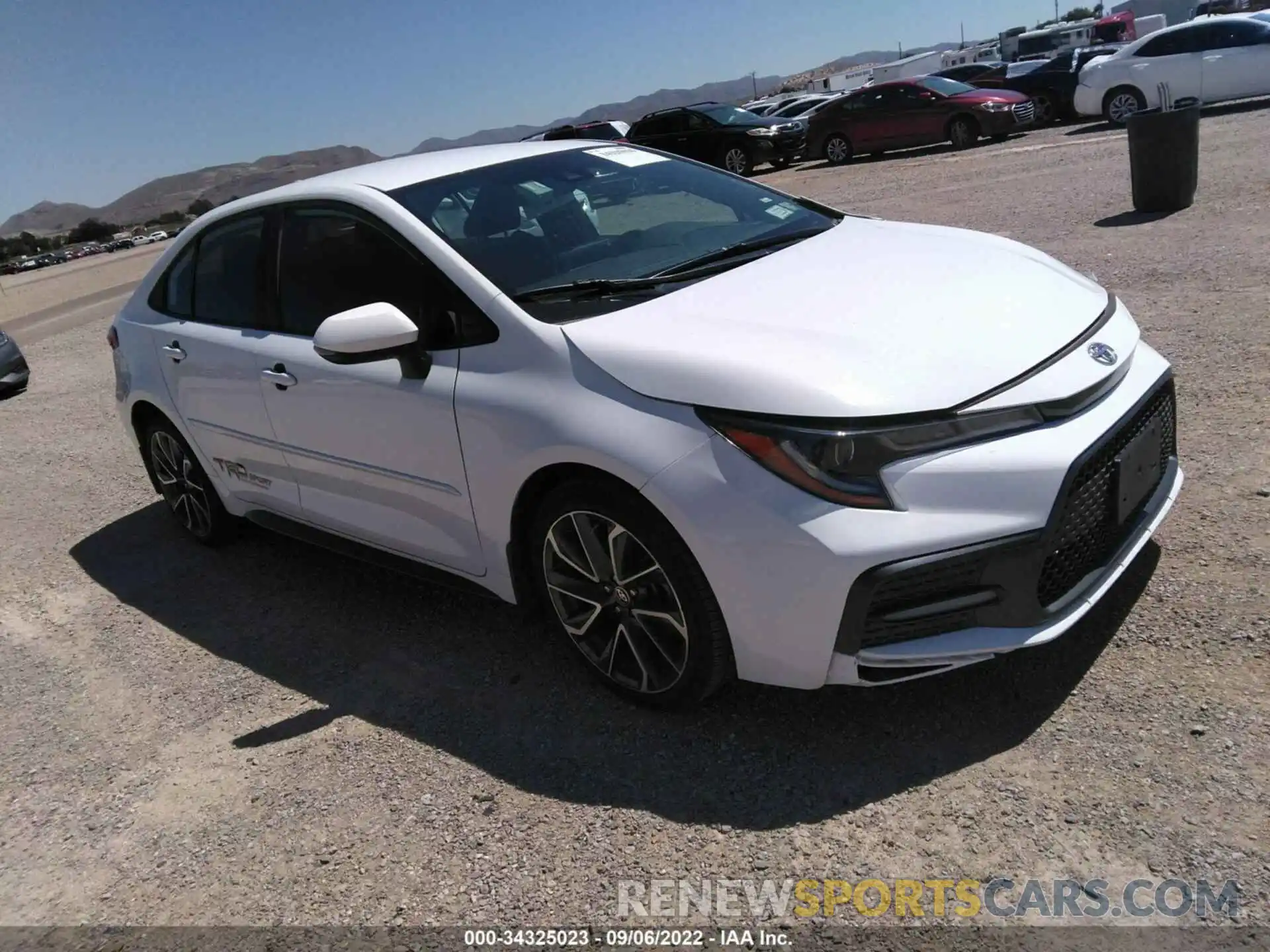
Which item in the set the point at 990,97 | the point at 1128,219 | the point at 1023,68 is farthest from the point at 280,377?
the point at 1023,68

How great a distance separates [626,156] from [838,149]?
750 inches

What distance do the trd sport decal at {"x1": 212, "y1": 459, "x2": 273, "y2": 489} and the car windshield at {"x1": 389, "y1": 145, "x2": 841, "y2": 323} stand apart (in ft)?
4.81

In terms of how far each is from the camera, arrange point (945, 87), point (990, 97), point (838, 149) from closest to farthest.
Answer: point (990, 97) → point (945, 87) → point (838, 149)

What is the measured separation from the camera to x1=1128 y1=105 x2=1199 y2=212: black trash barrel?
9281 millimetres

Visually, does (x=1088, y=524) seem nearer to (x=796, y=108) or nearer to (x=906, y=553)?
(x=906, y=553)

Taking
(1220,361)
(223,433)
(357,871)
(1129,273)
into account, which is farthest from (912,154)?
(357,871)

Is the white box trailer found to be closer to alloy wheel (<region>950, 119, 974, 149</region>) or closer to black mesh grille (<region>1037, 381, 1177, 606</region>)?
alloy wheel (<region>950, 119, 974, 149</region>)

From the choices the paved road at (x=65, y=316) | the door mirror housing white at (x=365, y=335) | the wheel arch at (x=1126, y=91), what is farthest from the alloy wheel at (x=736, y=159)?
the door mirror housing white at (x=365, y=335)

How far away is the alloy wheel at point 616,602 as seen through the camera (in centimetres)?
304

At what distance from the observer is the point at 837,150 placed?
22.2m

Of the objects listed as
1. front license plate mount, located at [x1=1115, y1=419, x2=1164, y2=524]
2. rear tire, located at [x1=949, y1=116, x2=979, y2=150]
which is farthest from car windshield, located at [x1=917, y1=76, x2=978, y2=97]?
front license plate mount, located at [x1=1115, y1=419, x2=1164, y2=524]

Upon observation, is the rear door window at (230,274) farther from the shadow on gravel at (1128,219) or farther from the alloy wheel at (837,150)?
the alloy wheel at (837,150)

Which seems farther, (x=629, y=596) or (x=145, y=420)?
(x=145, y=420)

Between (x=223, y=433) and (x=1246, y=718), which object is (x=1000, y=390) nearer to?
(x=1246, y=718)
